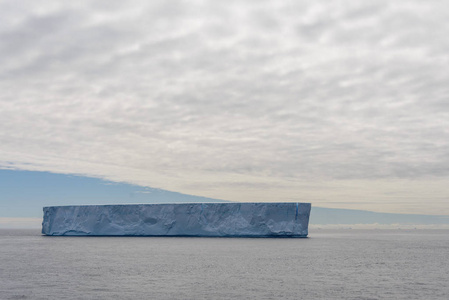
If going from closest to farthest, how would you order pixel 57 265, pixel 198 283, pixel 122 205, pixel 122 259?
pixel 198 283, pixel 57 265, pixel 122 259, pixel 122 205

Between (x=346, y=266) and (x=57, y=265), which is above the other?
(x=346, y=266)

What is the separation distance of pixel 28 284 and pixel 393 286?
10.4 metres

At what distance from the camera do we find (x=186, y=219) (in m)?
35.5

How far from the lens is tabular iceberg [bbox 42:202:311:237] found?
3344 cm

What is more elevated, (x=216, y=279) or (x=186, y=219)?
(x=216, y=279)

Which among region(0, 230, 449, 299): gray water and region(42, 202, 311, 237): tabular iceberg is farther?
region(42, 202, 311, 237): tabular iceberg

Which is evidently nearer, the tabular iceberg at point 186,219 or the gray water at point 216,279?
the gray water at point 216,279

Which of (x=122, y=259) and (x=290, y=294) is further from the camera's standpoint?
(x=122, y=259)

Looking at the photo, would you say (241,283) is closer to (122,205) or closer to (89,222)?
(122,205)

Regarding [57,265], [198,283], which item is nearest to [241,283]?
[198,283]

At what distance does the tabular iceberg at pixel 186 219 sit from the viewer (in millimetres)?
33438

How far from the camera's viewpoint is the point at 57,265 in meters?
18.5

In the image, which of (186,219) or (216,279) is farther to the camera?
(186,219)

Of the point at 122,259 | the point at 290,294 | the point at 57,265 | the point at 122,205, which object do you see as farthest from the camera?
the point at 122,205
